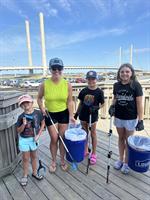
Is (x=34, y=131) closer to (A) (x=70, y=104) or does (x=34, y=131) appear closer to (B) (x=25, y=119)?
(B) (x=25, y=119)

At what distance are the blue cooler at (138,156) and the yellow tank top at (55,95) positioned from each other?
93cm

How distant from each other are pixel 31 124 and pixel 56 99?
0.40 metres

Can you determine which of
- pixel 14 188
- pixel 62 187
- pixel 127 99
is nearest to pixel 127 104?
pixel 127 99

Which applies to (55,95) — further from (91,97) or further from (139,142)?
(139,142)

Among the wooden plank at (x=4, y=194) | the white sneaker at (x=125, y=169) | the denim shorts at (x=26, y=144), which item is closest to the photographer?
the wooden plank at (x=4, y=194)

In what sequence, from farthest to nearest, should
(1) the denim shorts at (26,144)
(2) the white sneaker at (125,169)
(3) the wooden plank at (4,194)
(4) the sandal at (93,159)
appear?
(4) the sandal at (93,159) < (2) the white sneaker at (125,169) < (1) the denim shorts at (26,144) < (3) the wooden plank at (4,194)

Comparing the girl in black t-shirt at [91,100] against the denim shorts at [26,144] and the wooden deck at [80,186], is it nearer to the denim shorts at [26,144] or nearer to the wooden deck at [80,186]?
the wooden deck at [80,186]

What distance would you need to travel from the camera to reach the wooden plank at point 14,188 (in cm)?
199

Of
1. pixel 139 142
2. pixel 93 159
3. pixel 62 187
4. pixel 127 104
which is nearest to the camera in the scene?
pixel 62 187

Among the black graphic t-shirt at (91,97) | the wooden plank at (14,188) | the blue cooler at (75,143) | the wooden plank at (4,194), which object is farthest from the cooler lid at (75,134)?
the wooden plank at (4,194)

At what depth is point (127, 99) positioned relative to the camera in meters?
2.23

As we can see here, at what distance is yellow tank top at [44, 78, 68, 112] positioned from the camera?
219 cm

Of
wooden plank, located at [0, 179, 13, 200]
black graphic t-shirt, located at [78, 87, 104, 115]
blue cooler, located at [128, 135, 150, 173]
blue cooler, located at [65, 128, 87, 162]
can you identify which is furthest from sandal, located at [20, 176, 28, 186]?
blue cooler, located at [128, 135, 150, 173]

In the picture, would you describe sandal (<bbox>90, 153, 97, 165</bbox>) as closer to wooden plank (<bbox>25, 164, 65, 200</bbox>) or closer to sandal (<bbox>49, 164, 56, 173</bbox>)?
sandal (<bbox>49, 164, 56, 173</bbox>)
